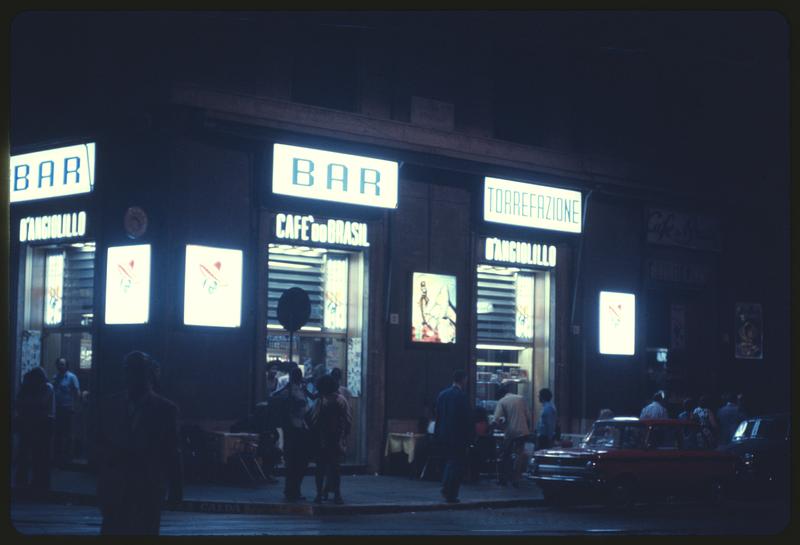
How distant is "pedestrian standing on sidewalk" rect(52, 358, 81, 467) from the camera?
72.1 ft

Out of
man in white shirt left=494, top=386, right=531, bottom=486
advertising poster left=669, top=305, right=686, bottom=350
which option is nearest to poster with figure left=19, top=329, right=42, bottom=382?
man in white shirt left=494, top=386, right=531, bottom=486

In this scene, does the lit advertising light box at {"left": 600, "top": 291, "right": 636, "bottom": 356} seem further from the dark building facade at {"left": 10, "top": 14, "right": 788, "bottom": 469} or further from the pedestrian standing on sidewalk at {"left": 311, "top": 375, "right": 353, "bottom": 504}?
the pedestrian standing on sidewalk at {"left": 311, "top": 375, "right": 353, "bottom": 504}

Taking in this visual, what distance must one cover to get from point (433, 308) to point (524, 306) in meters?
3.13

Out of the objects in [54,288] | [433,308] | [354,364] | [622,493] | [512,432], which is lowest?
[622,493]

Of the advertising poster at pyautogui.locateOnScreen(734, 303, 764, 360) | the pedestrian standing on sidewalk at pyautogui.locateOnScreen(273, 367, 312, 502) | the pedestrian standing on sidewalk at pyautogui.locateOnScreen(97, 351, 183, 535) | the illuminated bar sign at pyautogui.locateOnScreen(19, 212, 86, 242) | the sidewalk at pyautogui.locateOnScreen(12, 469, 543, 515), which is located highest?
the illuminated bar sign at pyautogui.locateOnScreen(19, 212, 86, 242)

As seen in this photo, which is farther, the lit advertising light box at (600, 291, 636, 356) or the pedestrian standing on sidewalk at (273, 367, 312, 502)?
the lit advertising light box at (600, 291, 636, 356)

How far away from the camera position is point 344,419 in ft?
59.7

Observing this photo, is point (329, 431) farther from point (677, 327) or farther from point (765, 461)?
point (677, 327)

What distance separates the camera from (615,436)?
19.5 m

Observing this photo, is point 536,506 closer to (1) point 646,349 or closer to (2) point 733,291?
(1) point 646,349

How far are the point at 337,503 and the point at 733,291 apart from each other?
17.0 meters

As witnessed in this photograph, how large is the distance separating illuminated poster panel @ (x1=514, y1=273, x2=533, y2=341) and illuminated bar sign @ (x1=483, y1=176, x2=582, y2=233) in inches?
51.5

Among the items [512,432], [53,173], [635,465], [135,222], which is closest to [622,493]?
[635,465]

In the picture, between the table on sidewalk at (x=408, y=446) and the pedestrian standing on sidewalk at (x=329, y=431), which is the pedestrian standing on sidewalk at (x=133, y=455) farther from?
the table on sidewalk at (x=408, y=446)
